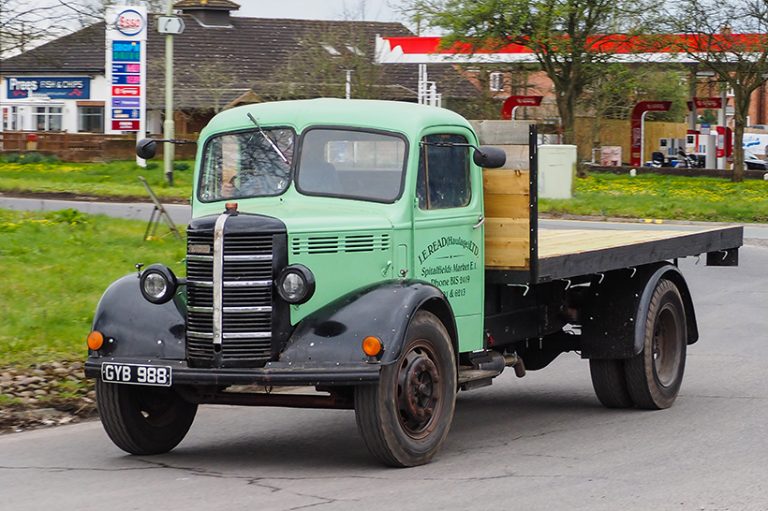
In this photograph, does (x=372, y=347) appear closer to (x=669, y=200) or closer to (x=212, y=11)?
(x=669, y=200)

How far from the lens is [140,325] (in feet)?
26.6

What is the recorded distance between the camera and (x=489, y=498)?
6984 mm

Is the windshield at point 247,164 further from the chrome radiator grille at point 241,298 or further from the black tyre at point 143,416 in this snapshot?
the black tyre at point 143,416

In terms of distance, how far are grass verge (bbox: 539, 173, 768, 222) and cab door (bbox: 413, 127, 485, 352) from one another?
2206cm

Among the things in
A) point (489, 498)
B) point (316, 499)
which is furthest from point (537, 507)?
point (316, 499)

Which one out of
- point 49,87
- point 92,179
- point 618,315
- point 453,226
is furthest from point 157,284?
point 49,87

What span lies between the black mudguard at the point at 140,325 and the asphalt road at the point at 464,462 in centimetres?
68

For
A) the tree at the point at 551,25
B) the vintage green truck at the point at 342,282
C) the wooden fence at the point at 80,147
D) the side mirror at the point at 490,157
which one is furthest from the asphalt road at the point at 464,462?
the wooden fence at the point at 80,147

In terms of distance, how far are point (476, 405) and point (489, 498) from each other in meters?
3.64

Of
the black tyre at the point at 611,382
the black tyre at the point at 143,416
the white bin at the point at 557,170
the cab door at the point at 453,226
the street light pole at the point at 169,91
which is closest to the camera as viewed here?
the black tyre at the point at 143,416

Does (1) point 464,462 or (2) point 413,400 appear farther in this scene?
(1) point 464,462

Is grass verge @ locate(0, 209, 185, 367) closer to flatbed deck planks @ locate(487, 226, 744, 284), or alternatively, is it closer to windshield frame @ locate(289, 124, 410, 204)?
windshield frame @ locate(289, 124, 410, 204)

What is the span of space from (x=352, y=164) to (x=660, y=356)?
11.3 feet

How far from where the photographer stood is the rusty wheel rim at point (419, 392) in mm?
7797
